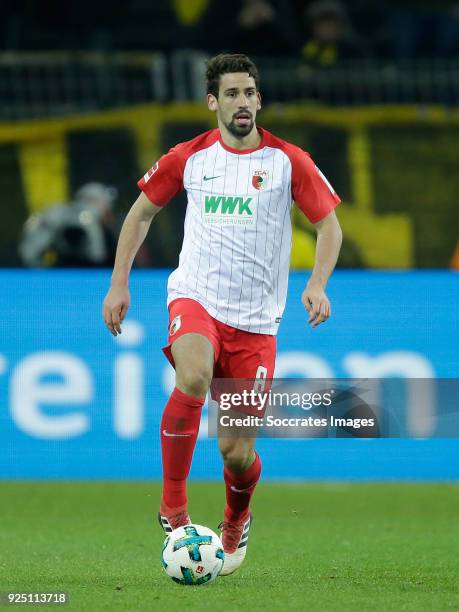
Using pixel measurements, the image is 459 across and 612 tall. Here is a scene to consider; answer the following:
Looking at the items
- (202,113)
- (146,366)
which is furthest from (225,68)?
(202,113)

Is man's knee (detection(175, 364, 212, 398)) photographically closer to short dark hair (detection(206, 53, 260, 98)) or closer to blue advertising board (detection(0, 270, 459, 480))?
short dark hair (detection(206, 53, 260, 98))

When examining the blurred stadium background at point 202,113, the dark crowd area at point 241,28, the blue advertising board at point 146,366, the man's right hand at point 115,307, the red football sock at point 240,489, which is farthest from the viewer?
the dark crowd area at point 241,28

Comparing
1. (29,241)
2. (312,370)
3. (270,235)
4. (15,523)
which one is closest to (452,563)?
(270,235)

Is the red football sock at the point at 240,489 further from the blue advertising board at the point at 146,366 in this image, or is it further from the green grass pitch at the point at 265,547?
the blue advertising board at the point at 146,366

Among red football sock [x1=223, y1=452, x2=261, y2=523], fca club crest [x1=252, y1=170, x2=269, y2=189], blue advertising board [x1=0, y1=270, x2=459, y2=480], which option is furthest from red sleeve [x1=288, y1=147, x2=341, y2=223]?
blue advertising board [x1=0, y1=270, x2=459, y2=480]

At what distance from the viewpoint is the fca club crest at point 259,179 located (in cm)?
629

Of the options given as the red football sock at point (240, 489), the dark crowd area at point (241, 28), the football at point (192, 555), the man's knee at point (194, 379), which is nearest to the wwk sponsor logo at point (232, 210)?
the man's knee at point (194, 379)

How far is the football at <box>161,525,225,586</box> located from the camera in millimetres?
5867

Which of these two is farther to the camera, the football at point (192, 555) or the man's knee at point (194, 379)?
the man's knee at point (194, 379)

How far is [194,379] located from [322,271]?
2.43 feet

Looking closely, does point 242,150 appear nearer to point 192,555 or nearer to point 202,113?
point 192,555

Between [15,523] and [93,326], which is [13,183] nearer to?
[93,326]

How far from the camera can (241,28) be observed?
13.6m

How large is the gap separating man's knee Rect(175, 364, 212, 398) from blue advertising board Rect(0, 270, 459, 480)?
4.02 m
